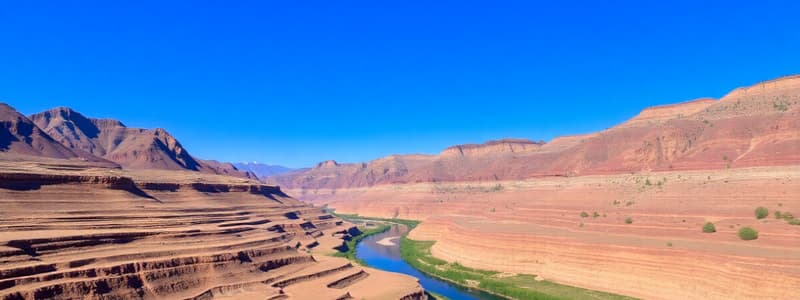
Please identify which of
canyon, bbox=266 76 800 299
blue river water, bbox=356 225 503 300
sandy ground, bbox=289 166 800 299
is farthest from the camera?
blue river water, bbox=356 225 503 300

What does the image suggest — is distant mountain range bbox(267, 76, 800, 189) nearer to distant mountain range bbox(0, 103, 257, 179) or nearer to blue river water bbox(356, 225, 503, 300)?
blue river water bbox(356, 225, 503, 300)

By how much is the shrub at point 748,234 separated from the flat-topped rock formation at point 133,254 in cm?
3013

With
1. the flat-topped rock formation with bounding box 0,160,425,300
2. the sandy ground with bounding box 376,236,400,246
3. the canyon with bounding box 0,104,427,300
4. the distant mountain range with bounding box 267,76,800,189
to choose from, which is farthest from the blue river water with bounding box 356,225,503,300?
the distant mountain range with bounding box 267,76,800,189

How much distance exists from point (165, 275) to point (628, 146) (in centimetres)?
8952

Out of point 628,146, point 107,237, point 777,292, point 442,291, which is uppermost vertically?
point 628,146

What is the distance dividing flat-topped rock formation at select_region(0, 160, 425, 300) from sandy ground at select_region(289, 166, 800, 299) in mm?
17349

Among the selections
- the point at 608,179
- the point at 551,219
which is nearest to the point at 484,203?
the point at 608,179

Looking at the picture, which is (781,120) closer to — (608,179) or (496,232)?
(608,179)

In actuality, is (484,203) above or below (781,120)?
below

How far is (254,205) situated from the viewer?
313ft

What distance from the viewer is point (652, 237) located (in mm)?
51531

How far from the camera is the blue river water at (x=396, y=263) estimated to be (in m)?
50.4

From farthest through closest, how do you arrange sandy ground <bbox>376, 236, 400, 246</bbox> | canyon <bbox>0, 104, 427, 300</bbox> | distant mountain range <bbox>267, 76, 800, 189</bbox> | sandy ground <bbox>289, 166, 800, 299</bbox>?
sandy ground <bbox>376, 236, 400, 246</bbox> → distant mountain range <bbox>267, 76, 800, 189</bbox> → sandy ground <bbox>289, 166, 800, 299</bbox> → canyon <bbox>0, 104, 427, 300</bbox>

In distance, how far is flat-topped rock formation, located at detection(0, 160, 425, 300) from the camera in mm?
33188
